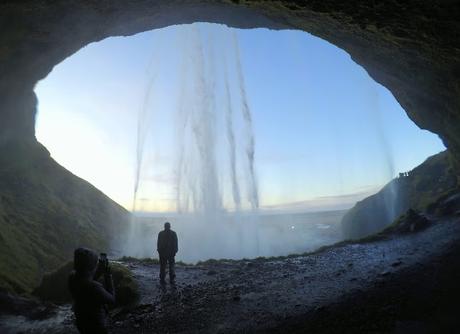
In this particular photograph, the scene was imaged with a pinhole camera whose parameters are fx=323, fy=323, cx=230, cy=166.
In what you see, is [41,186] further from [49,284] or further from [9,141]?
[49,284]

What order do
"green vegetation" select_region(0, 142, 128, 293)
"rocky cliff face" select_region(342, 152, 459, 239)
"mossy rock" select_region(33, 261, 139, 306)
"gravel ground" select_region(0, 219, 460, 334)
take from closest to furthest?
"gravel ground" select_region(0, 219, 460, 334), "mossy rock" select_region(33, 261, 139, 306), "green vegetation" select_region(0, 142, 128, 293), "rocky cliff face" select_region(342, 152, 459, 239)

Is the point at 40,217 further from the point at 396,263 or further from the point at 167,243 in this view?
the point at 396,263

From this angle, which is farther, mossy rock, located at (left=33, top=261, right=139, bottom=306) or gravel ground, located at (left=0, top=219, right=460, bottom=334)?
mossy rock, located at (left=33, top=261, right=139, bottom=306)

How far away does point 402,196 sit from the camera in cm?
4434

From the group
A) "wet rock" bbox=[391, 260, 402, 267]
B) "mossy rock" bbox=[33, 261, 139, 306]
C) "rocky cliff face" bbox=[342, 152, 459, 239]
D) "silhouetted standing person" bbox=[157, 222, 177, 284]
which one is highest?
"rocky cliff face" bbox=[342, 152, 459, 239]

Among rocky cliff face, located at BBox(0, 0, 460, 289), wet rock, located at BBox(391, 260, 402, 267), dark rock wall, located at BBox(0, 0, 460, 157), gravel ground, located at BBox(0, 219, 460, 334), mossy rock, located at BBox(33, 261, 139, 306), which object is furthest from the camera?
mossy rock, located at BBox(33, 261, 139, 306)

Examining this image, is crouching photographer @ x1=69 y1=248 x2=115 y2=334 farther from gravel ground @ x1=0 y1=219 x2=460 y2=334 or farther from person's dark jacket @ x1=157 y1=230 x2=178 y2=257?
person's dark jacket @ x1=157 y1=230 x2=178 y2=257

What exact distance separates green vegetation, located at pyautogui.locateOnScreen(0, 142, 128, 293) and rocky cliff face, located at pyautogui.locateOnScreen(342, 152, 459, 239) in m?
36.0

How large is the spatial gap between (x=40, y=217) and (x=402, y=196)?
4595 cm

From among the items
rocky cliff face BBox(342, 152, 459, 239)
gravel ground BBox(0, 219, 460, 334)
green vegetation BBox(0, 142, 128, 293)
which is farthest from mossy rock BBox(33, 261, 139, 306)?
rocky cliff face BBox(342, 152, 459, 239)

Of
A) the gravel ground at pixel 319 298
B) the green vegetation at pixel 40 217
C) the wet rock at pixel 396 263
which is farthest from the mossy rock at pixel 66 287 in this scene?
the wet rock at pixel 396 263

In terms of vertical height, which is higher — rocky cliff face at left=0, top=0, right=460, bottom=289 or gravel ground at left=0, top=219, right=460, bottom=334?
rocky cliff face at left=0, top=0, right=460, bottom=289

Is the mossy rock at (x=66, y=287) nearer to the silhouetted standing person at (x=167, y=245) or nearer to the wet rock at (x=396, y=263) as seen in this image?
the silhouetted standing person at (x=167, y=245)

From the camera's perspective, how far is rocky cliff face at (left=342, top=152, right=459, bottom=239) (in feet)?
123
